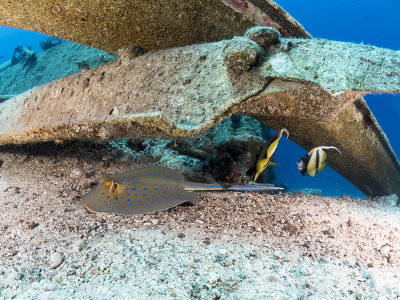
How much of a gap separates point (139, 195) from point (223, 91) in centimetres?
132

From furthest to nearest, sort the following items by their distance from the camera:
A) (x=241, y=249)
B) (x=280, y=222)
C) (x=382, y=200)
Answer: (x=382, y=200) → (x=280, y=222) → (x=241, y=249)

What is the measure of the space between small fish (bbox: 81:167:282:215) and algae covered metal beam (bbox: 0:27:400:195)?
0.52 m

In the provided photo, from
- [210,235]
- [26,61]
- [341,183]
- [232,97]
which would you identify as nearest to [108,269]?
[210,235]

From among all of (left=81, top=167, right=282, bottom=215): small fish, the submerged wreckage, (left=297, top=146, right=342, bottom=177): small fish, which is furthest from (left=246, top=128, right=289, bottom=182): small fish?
(left=297, top=146, right=342, bottom=177): small fish

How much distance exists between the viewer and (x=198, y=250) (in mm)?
1997

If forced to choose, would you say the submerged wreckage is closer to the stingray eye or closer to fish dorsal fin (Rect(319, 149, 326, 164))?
fish dorsal fin (Rect(319, 149, 326, 164))

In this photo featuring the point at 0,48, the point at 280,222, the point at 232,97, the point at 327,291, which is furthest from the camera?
the point at 0,48

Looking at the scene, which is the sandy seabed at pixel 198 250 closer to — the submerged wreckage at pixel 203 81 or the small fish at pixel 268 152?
the small fish at pixel 268 152

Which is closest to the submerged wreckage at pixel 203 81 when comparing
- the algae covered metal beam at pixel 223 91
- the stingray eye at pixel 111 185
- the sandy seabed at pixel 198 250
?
the algae covered metal beam at pixel 223 91

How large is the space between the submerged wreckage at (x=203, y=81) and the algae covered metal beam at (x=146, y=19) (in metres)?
0.01

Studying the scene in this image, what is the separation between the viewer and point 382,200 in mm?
4391

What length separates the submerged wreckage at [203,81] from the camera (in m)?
2.09

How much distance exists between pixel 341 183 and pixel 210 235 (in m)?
21.6

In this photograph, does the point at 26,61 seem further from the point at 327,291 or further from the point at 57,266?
the point at 327,291
